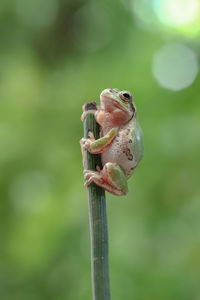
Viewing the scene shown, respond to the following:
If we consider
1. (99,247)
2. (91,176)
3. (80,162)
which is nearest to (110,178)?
(91,176)

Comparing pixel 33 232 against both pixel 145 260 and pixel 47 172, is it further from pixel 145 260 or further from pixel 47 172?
pixel 145 260

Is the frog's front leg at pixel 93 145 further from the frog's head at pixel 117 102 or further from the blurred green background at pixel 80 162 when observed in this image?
the blurred green background at pixel 80 162

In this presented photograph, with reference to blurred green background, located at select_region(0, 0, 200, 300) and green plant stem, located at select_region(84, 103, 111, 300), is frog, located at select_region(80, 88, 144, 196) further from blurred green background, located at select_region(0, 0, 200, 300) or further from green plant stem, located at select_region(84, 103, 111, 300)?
blurred green background, located at select_region(0, 0, 200, 300)

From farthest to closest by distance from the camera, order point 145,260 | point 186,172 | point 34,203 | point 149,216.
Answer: point 34,203 < point 186,172 < point 149,216 < point 145,260

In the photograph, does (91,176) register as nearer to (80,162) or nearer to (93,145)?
(93,145)

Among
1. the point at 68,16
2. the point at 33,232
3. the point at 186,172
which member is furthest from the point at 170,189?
the point at 68,16
